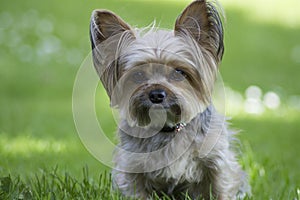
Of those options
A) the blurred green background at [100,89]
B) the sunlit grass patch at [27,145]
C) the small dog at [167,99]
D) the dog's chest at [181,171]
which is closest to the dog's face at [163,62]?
the small dog at [167,99]

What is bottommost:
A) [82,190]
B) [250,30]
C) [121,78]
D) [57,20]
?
[82,190]

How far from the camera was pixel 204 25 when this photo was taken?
5.32m

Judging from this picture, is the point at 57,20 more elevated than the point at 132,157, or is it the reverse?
the point at 57,20

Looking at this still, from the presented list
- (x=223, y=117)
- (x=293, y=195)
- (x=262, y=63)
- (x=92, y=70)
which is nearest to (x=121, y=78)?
(x=92, y=70)

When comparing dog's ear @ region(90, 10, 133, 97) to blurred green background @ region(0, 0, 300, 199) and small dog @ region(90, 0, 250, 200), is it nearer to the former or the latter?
small dog @ region(90, 0, 250, 200)

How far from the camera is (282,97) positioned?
11.0 m

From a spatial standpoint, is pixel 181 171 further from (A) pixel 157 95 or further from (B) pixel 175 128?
(A) pixel 157 95

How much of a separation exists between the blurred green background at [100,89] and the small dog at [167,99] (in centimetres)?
48

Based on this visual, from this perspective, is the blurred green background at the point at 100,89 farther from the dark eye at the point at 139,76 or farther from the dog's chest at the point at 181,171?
the dog's chest at the point at 181,171

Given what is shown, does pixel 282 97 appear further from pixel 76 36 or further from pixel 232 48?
pixel 76 36

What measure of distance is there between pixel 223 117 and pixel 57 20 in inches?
404

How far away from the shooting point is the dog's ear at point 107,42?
5.20 metres

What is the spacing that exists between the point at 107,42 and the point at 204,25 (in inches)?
28.6

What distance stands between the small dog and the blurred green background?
479 mm
